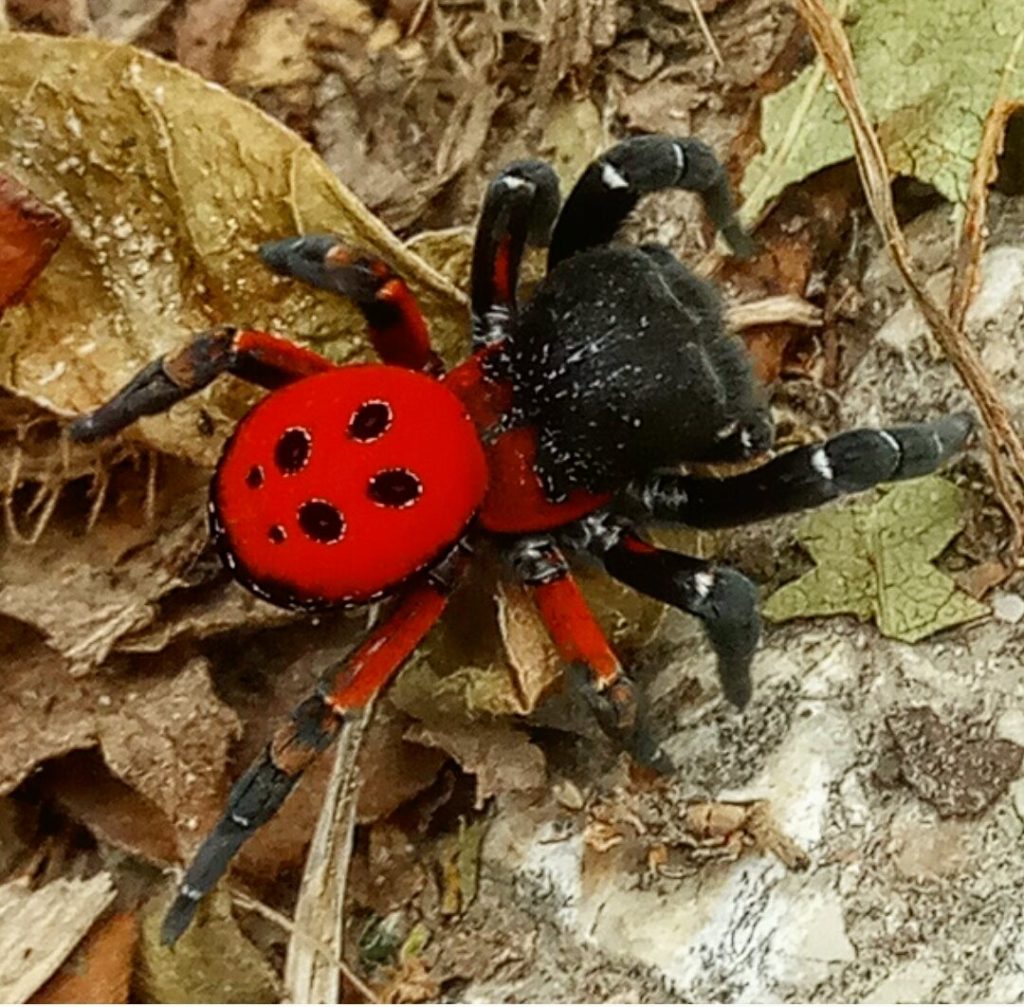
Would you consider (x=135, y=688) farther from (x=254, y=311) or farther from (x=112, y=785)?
(x=254, y=311)

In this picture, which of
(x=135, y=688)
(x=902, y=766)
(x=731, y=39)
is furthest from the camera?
(x=731, y=39)

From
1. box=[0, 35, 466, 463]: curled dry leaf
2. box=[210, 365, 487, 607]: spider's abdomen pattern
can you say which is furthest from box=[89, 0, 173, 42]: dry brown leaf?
box=[210, 365, 487, 607]: spider's abdomen pattern

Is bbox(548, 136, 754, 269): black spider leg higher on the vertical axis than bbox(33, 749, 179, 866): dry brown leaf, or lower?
higher

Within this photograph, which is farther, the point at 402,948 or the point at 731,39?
the point at 731,39

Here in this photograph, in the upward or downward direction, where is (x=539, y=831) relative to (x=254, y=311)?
downward

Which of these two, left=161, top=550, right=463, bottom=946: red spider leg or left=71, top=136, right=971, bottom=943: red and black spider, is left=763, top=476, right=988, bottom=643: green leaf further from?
left=161, top=550, right=463, bottom=946: red spider leg

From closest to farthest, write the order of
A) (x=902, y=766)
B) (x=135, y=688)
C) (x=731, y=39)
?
(x=902, y=766) < (x=135, y=688) < (x=731, y=39)

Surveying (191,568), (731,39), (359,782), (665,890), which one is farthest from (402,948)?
(731,39)
